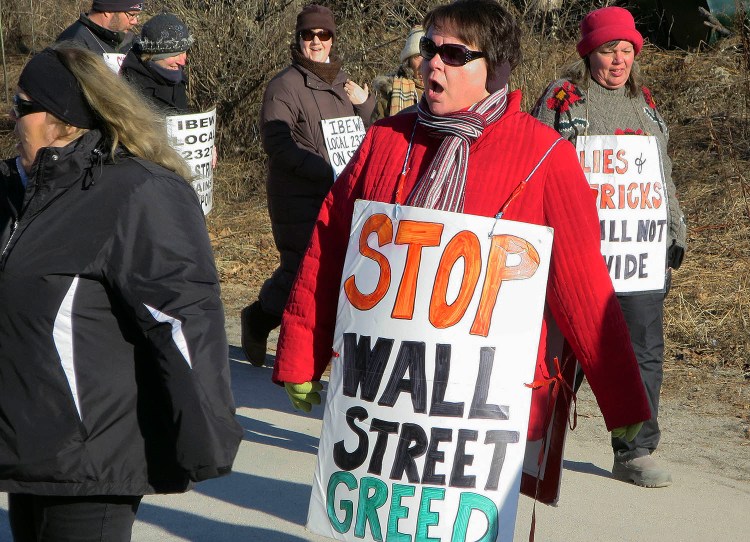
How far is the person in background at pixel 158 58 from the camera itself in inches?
253

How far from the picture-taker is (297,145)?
595cm

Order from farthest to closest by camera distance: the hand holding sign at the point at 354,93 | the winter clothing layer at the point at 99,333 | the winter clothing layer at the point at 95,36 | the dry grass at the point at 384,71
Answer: the dry grass at the point at 384,71 → the winter clothing layer at the point at 95,36 → the hand holding sign at the point at 354,93 → the winter clothing layer at the point at 99,333

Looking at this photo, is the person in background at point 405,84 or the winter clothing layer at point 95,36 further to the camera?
the winter clothing layer at point 95,36

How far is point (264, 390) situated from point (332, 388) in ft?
10.6

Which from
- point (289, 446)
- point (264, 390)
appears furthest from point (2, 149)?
point (289, 446)

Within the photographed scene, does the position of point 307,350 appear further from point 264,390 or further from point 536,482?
point 264,390

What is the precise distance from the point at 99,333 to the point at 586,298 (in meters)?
1.34

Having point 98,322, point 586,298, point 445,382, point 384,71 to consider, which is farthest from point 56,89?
point 384,71

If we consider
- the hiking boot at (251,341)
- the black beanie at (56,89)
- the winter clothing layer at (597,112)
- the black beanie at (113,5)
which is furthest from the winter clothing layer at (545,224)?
the black beanie at (113,5)

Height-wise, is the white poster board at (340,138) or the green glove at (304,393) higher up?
the white poster board at (340,138)

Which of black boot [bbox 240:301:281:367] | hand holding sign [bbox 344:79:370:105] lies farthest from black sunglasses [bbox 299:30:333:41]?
black boot [bbox 240:301:281:367]

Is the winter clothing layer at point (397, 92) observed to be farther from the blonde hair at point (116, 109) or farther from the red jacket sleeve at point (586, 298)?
the blonde hair at point (116, 109)

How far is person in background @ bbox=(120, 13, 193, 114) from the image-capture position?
6418 mm

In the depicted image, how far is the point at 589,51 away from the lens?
467 centimetres
